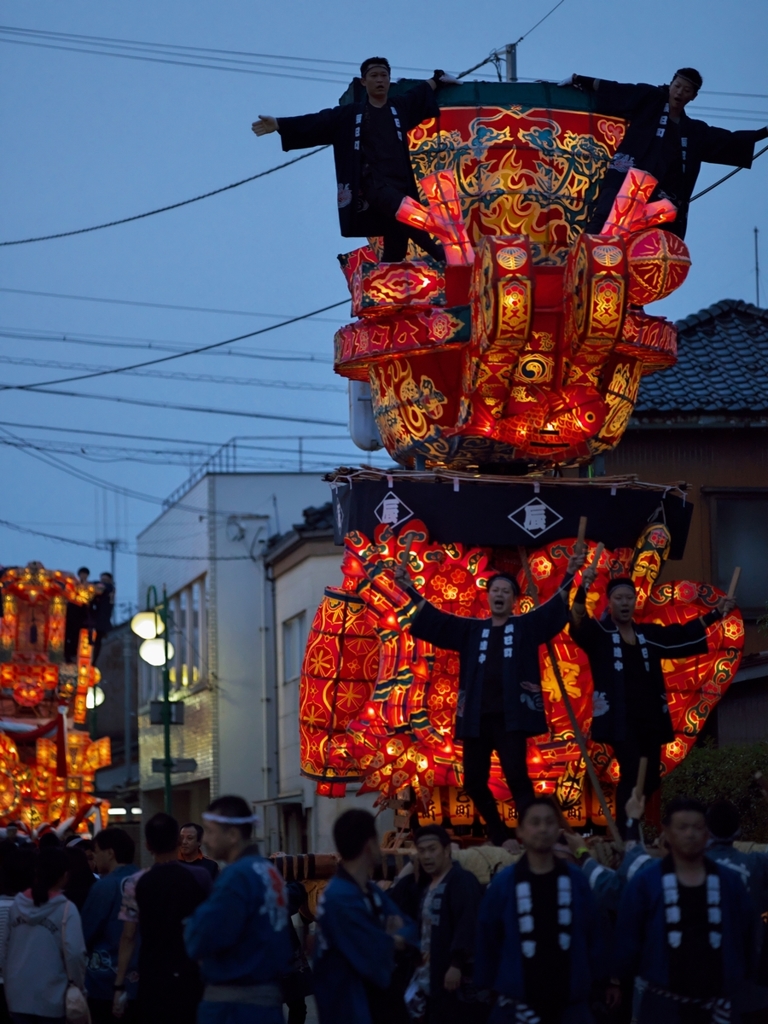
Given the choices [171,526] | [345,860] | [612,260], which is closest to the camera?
[345,860]

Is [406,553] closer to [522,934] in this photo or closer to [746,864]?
[746,864]

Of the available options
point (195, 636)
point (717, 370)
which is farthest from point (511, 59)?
point (195, 636)

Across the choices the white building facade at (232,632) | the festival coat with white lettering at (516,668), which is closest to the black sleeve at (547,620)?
the festival coat with white lettering at (516,668)

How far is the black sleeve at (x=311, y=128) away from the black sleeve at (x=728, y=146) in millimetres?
2857

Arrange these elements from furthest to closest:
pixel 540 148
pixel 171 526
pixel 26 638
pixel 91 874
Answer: pixel 171 526 → pixel 26 638 → pixel 540 148 → pixel 91 874

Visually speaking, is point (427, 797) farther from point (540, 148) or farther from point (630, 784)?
point (540, 148)

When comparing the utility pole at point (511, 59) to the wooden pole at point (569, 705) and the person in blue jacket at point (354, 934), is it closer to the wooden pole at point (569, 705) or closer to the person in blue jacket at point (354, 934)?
the wooden pole at point (569, 705)

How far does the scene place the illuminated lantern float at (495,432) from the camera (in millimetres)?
11742

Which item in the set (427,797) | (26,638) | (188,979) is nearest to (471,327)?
(427,797)

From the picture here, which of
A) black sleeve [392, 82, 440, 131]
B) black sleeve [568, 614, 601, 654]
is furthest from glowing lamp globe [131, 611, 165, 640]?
black sleeve [568, 614, 601, 654]

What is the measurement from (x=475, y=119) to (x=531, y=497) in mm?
2870

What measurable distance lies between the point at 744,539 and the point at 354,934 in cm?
1342

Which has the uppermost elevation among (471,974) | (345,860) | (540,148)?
(540,148)

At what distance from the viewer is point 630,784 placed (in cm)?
1062
